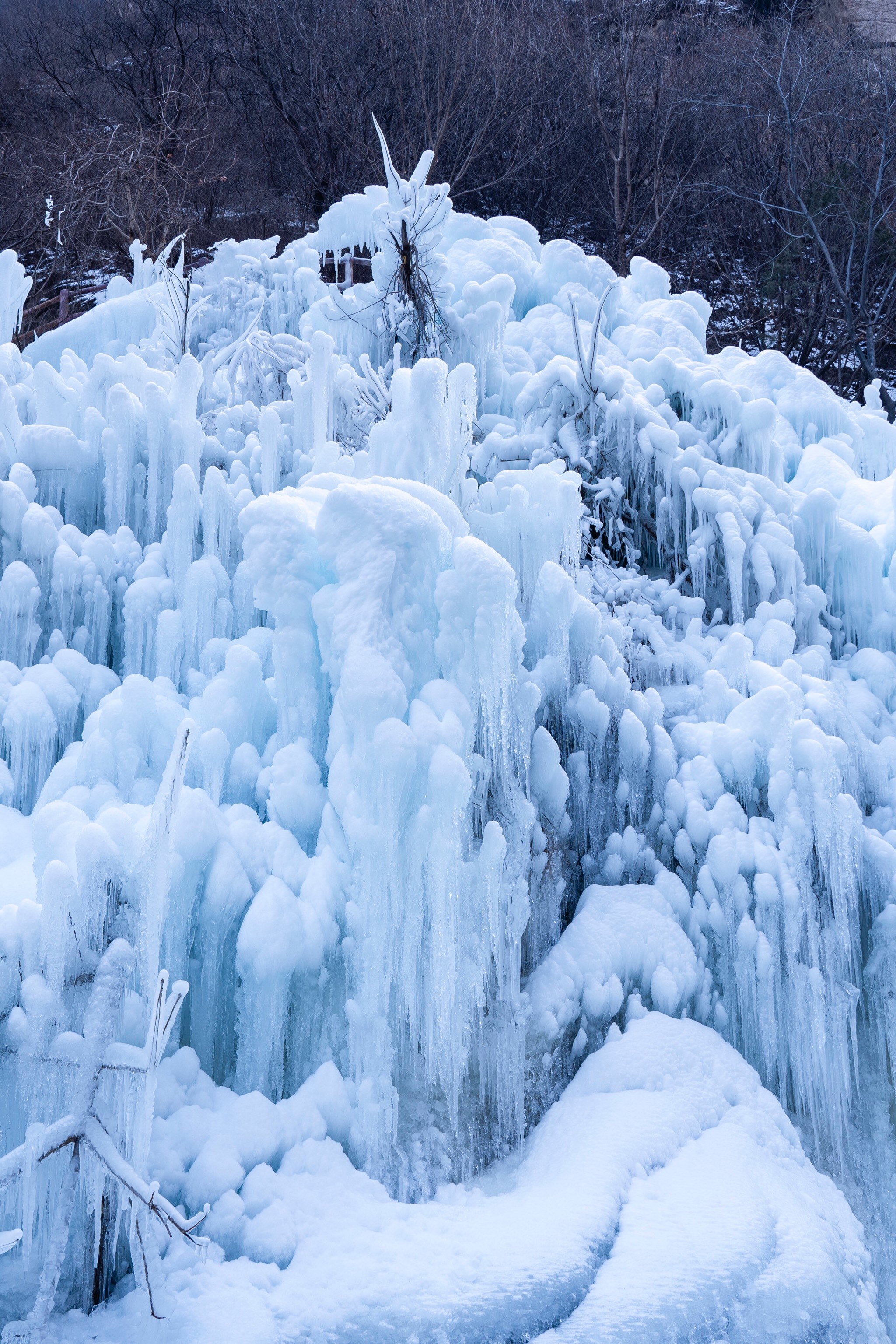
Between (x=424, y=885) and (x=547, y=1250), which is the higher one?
(x=424, y=885)

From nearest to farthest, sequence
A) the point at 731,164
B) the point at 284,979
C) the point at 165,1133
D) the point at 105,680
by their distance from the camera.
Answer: the point at 165,1133 < the point at 284,979 < the point at 105,680 < the point at 731,164

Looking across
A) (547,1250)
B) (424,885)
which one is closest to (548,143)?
(424,885)

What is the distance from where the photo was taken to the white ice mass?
150 inches

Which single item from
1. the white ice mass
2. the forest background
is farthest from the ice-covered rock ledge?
the forest background

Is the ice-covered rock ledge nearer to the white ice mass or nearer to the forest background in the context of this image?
the white ice mass

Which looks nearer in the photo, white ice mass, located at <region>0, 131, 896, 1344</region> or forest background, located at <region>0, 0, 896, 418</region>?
white ice mass, located at <region>0, 131, 896, 1344</region>

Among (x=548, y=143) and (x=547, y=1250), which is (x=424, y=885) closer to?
(x=547, y=1250)

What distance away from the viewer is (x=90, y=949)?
3816 millimetres

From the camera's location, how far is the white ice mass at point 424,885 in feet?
12.5

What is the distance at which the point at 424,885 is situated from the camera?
15.0 feet

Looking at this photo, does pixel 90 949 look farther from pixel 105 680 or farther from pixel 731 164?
pixel 731 164

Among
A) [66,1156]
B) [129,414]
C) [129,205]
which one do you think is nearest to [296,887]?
[66,1156]

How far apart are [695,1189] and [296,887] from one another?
2.10m

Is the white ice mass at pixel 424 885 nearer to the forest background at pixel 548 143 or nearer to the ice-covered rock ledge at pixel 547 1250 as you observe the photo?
the ice-covered rock ledge at pixel 547 1250
